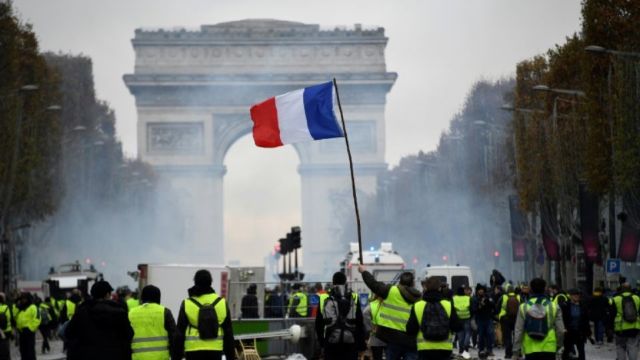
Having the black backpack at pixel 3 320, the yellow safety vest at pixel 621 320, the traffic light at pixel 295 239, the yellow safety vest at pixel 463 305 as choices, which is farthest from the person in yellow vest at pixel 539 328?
the traffic light at pixel 295 239

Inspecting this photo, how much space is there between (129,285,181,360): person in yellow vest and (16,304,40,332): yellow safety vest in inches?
571

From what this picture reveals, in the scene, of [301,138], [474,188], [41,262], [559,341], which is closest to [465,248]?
[474,188]

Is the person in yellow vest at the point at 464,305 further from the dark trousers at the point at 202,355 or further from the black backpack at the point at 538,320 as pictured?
the dark trousers at the point at 202,355

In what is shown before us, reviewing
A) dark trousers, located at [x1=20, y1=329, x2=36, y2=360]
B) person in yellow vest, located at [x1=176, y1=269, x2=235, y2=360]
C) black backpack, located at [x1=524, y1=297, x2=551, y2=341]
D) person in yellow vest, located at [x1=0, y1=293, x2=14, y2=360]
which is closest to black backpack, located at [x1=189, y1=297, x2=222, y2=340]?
person in yellow vest, located at [x1=176, y1=269, x2=235, y2=360]

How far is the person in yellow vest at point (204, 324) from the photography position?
720 inches

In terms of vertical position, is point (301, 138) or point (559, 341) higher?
point (301, 138)

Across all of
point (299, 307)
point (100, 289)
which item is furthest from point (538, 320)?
point (299, 307)

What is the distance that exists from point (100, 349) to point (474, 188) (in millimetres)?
69391

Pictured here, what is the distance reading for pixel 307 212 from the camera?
422 feet

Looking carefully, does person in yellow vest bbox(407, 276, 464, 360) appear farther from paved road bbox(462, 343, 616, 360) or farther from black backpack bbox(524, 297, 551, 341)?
paved road bbox(462, 343, 616, 360)

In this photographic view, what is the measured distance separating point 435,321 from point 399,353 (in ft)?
5.59

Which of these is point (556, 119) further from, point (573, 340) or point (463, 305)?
point (573, 340)

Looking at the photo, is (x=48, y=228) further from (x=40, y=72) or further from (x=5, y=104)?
(x=5, y=104)

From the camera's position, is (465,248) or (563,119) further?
(465,248)
